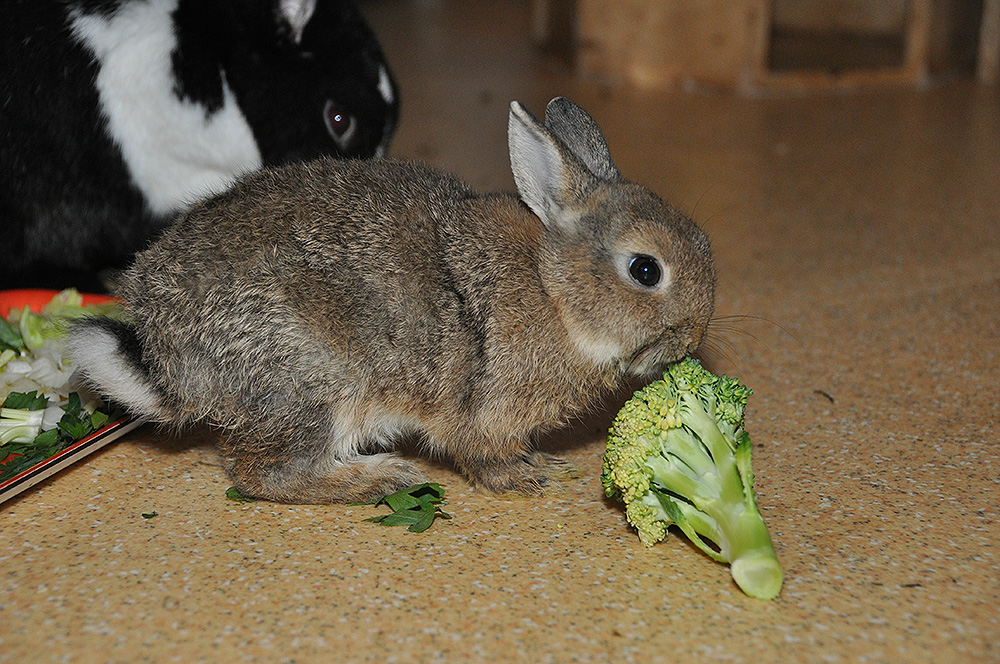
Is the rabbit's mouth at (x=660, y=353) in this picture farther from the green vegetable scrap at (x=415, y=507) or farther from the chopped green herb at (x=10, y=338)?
the chopped green herb at (x=10, y=338)

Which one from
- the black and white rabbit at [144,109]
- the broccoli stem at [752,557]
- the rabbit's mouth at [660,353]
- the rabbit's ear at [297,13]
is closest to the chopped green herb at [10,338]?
the black and white rabbit at [144,109]

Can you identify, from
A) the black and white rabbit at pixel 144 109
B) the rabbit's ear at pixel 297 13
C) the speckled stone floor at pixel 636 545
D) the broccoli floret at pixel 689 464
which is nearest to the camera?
the speckled stone floor at pixel 636 545

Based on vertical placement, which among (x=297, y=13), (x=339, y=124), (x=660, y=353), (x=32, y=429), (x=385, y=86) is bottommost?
(x=32, y=429)

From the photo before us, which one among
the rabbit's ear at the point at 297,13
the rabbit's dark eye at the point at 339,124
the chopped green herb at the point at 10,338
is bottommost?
the chopped green herb at the point at 10,338

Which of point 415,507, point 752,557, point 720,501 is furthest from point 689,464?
point 415,507

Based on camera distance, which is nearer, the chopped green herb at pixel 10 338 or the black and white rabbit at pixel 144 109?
the chopped green herb at pixel 10 338

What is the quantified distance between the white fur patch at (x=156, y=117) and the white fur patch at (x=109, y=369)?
936mm

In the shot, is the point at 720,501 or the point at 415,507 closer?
the point at 720,501

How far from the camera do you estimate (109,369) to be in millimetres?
1989

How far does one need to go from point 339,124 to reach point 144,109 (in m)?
0.62

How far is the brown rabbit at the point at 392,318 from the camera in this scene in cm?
195

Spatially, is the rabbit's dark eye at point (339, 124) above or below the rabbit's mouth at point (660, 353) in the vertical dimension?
above

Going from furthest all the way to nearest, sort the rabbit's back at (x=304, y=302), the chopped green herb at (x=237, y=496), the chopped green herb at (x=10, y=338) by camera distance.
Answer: the chopped green herb at (x=10, y=338), the chopped green herb at (x=237, y=496), the rabbit's back at (x=304, y=302)

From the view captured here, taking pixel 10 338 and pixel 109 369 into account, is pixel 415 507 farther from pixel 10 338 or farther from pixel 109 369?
pixel 10 338
